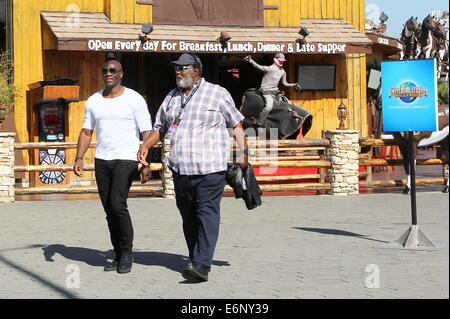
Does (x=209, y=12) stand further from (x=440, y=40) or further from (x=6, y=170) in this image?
(x=440, y=40)

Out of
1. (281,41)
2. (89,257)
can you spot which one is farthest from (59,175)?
(89,257)

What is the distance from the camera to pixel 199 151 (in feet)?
27.3

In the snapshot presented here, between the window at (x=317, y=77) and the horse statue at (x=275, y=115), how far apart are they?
3.79m

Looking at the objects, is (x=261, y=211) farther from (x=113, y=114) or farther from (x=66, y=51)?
(x=66, y=51)

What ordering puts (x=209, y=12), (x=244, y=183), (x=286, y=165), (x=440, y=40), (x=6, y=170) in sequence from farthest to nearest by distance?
(x=440, y=40)
(x=209, y=12)
(x=286, y=165)
(x=6, y=170)
(x=244, y=183)

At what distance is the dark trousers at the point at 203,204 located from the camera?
8289mm

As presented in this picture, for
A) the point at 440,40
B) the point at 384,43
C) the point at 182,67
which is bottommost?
the point at 182,67

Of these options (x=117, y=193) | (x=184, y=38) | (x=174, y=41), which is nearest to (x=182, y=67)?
(x=117, y=193)

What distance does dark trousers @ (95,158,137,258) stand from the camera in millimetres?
8789

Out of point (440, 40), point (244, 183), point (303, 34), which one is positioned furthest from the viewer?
point (440, 40)

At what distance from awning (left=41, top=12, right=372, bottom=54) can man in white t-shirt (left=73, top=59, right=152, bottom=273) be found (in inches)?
398

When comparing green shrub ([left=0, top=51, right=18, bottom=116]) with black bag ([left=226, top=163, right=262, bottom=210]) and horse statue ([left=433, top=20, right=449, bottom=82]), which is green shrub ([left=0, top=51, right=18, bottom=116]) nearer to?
black bag ([left=226, top=163, right=262, bottom=210])

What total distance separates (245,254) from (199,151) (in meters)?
1.90

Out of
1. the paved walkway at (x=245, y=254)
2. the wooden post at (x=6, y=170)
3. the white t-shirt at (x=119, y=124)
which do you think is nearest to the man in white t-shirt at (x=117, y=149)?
the white t-shirt at (x=119, y=124)
